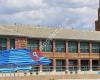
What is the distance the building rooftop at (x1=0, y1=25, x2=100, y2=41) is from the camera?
77500 mm

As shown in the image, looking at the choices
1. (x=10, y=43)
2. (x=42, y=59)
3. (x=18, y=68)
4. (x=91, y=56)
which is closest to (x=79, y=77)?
(x=42, y=59)

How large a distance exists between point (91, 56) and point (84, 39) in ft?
16.7

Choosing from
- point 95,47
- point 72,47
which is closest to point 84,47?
point 95,47

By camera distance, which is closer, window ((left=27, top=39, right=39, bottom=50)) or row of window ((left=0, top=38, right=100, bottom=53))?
row of window ((left=0, top=38, right=100, bottom=53))

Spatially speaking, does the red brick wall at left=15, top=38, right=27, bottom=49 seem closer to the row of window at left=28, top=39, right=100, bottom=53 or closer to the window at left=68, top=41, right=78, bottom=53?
the row of window at left=28, top=39, right=100, bottom=53

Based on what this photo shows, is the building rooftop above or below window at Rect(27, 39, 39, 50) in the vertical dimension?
above

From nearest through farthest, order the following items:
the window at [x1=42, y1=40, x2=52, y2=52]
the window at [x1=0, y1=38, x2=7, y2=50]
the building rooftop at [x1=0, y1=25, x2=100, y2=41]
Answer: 1. the window at [x1=0, y1=38, x2=7, y2=50]
2. the building rooftop at [x1=0, y1=25, x2=100, y2=41]
3. the window at [x1=42, y1=40, x2=52, y2=52]

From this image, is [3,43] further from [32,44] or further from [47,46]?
[47,46]

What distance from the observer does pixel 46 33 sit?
85.6m

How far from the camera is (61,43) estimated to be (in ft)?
287

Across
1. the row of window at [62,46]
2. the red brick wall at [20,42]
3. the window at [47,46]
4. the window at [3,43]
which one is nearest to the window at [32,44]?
the row of window at [62,46]

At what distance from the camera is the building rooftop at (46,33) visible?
77.5 metres

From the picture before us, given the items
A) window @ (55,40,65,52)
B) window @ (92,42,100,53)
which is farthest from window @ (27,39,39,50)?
window @ (92,42,100,53)

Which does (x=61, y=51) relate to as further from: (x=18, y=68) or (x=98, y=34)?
(x=18, y=68)
